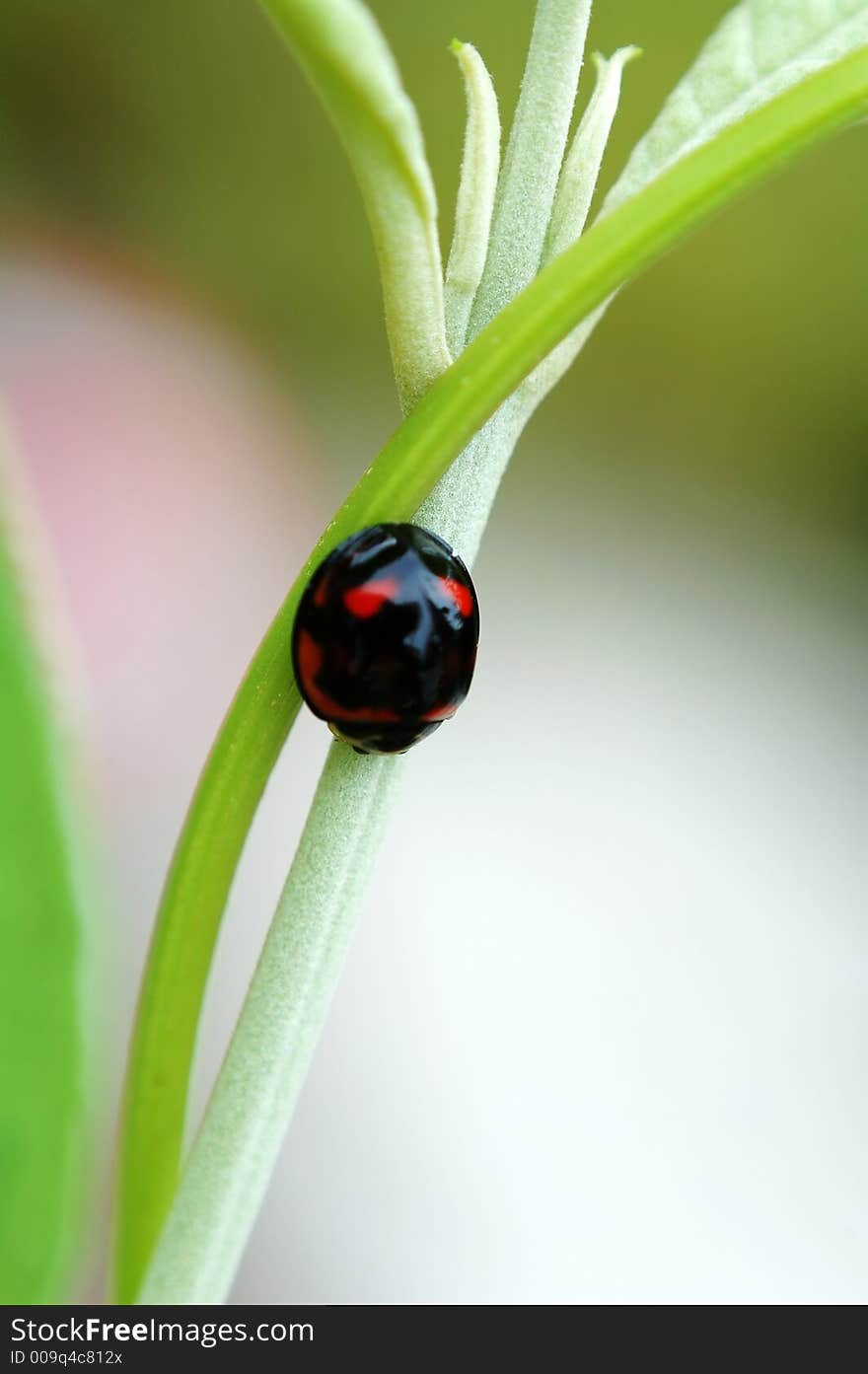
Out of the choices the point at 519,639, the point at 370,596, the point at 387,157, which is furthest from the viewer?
the point at 519,639

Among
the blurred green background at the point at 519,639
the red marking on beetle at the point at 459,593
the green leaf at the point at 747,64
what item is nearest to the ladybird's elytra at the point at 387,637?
the red marking on beetle at the point at 459,593

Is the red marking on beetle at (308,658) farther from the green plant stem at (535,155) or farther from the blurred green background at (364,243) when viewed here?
the blurred green background at (364,243)

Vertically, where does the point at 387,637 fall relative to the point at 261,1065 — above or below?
above

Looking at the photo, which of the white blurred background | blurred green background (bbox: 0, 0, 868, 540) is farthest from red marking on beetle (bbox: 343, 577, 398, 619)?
blurred green background (bbox: 0, 0, 868, 540)

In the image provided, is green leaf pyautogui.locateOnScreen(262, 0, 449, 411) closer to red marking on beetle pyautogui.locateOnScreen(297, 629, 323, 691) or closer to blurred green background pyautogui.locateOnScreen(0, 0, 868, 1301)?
red marking on beetle pyautogui.locateOnScreen(297, 629, 323, 691)

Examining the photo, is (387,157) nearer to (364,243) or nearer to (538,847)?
(538,847)

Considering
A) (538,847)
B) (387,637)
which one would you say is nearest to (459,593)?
(387,637)
